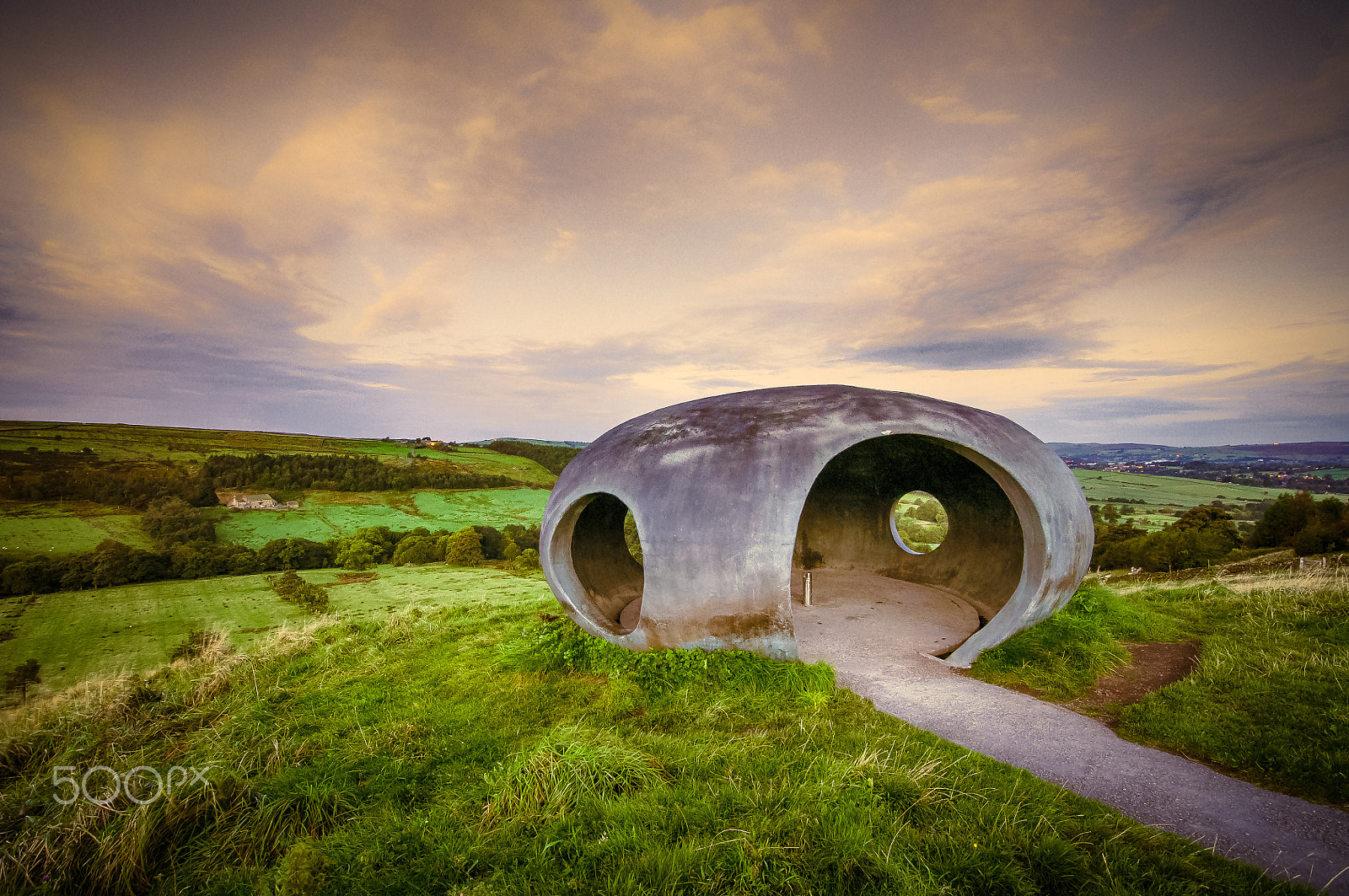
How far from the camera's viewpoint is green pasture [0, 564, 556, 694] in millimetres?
18422

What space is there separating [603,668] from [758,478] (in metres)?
3.63

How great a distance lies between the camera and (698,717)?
19.1 ft

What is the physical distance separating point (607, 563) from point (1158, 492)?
64.6 meters

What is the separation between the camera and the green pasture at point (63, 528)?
29.2m

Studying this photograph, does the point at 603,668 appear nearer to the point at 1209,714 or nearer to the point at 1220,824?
the point at 1220,824

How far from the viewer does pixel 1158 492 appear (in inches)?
2013

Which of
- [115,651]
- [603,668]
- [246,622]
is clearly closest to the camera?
[603,668]

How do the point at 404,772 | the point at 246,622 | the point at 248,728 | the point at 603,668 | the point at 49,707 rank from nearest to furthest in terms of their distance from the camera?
the point at 404,772 → the point at 248,728 → the point at 603,668 → the point at 49,707 → the point at 246,622

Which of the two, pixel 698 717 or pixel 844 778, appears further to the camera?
pixel 698 717

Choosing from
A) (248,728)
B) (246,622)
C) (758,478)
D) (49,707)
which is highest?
(758,478)

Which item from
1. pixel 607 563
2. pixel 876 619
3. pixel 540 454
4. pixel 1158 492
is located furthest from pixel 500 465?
pixel 1158 492

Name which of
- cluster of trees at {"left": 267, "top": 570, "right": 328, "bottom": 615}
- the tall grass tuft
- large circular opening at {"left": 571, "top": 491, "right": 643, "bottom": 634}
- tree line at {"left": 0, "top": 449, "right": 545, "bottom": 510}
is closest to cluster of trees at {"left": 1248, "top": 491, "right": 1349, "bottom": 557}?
large circular opening at {"left": 571, "top": 491, "right": 643, "bottom": 634}

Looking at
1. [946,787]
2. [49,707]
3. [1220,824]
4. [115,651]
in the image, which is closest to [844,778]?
→ [946,787]

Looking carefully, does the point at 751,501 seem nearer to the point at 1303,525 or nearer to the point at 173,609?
the point at 173,609
